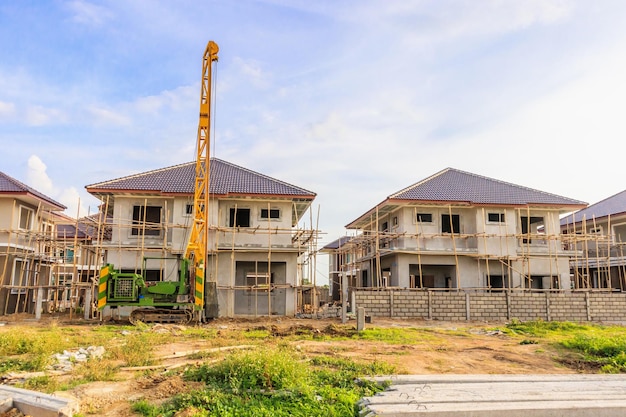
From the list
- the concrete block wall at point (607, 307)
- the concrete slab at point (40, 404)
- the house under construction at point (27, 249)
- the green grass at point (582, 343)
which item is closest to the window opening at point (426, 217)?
the concrete block wall at point (607, 307)

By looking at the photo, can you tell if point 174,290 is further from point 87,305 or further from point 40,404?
point 40,404

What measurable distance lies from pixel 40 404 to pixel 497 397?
18.1 feet

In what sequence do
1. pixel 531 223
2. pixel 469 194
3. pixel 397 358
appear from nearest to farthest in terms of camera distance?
pixel 397 358 → pixel 469 194 → pixel 531 223

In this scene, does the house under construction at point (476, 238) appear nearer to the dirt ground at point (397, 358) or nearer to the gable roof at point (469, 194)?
the gable roof at point (469, 194)

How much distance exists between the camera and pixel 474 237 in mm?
23469

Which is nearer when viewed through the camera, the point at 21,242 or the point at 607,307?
the point at 607,307

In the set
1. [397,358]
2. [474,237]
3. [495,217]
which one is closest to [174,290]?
[397,358]

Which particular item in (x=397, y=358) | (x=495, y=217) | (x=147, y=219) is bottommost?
(x=397, y=358)

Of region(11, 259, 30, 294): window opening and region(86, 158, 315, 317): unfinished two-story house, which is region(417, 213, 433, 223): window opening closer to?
region(86, 158, 315, 317): unfinished two-story house

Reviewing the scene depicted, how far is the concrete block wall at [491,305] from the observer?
1869cm

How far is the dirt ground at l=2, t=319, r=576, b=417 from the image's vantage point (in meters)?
6.94

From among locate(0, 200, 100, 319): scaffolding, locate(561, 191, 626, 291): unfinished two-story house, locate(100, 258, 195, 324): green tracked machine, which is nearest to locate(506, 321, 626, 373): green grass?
locate(561, 191, 626, 291): unfinished two-story house

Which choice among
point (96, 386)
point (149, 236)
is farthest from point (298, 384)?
point (149, 236)

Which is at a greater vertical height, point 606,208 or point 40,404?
point 606,208
